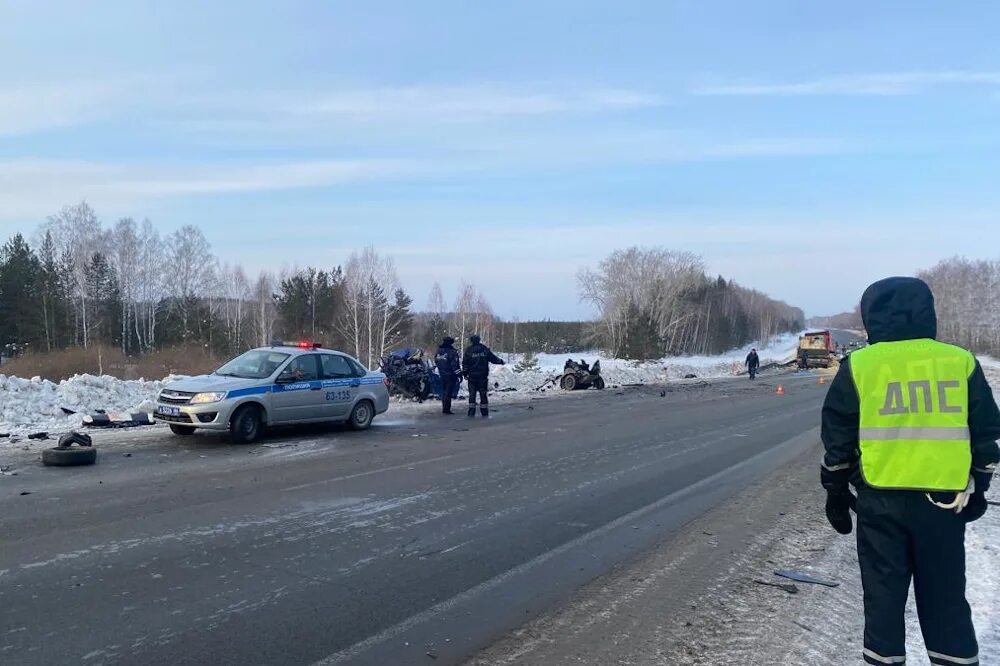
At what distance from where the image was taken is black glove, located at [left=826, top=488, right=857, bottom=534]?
3.54 meters

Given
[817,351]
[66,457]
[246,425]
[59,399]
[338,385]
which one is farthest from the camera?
[817,351]

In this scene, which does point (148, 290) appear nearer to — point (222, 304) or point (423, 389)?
point (222, 304)

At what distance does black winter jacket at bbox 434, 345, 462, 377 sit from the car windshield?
19.2 ft

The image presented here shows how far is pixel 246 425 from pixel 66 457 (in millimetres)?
3064

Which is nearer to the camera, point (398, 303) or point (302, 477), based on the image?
point (302, 477)

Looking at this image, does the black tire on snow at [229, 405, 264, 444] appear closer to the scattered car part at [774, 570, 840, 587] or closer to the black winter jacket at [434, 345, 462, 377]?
the black winter jacket at [434, 345, 462, 377]

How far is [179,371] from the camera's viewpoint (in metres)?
30.2

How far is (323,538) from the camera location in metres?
6.70

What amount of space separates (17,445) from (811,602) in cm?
1234

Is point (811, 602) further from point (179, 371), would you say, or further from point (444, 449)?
point (179, 371)

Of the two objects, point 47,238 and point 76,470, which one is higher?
point 47,238

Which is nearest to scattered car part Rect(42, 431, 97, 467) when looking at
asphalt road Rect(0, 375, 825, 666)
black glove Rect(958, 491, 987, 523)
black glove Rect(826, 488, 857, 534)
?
asphalt road Rect(0, 375, 825, 666)

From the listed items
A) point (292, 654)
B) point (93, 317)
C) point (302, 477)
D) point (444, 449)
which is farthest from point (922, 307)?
point (93, 317)

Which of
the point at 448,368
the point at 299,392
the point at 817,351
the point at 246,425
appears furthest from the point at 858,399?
the point at 817,351
